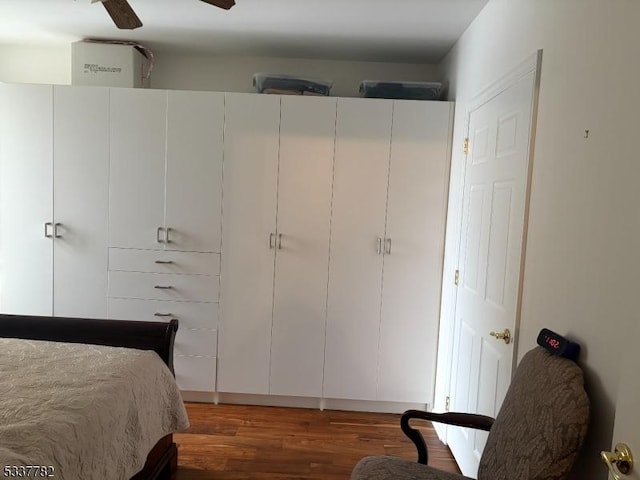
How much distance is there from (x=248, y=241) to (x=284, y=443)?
4.30ft

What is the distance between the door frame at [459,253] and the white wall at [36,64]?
3.06 metres

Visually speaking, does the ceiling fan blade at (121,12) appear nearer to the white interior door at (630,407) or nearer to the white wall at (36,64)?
the white wall at (36,64)

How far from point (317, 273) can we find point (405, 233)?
2.17 feet

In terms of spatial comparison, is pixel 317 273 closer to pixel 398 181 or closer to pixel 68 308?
pixel 398 181

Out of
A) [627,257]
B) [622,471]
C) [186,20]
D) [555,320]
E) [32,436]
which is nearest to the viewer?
[622,471]

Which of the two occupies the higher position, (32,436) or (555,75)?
(555,75)

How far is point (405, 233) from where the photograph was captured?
3117 mm

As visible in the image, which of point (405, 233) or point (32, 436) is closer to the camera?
point (32, 436)

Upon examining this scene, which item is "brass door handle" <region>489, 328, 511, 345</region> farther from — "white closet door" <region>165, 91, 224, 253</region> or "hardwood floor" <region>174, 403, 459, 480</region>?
"white closet door" <region>165, 91, 224, 253</region>

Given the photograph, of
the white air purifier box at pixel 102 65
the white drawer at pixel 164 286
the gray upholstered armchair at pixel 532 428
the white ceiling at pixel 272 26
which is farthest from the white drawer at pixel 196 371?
the white ceiling at pixel 272 26

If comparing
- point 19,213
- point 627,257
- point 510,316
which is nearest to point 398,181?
point 510,316

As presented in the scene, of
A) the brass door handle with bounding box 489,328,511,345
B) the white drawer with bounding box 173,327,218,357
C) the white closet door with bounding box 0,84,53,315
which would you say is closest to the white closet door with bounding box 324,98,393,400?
the white drawer with bounding box 173,327,218,357

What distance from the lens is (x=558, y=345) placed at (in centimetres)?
143

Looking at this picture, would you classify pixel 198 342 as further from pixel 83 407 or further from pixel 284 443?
pixel 83 407
